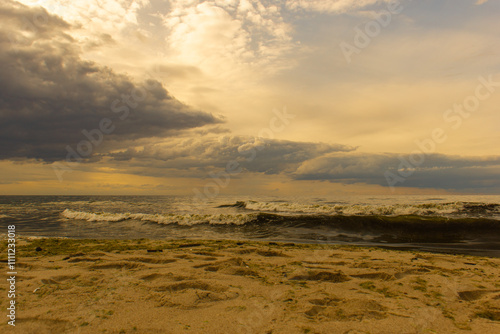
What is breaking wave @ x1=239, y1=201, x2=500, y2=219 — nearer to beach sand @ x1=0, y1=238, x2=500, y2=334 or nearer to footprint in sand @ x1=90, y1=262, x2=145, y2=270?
beach sand @ x1=0, y1=238, x2=500, y2=334

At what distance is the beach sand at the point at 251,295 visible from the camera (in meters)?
3.30

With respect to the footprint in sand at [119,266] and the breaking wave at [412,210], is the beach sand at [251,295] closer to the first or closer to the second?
the footprint in sand at [119,266]

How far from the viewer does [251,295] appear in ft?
14.3

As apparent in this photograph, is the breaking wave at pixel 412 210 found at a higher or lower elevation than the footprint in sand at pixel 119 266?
lower

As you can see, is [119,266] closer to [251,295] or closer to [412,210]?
[251,295]

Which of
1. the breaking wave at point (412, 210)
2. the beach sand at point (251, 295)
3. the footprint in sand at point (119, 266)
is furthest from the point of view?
the breaking wave at point (412, 210)

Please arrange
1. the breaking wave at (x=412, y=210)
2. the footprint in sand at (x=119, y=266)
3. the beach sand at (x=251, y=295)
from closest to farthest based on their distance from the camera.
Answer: the beach sand at (x=251, y=295) → the footprint in sand at (x=119, y=266) → the breaking wave at (x=412, y=210)

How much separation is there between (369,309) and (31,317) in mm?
4316

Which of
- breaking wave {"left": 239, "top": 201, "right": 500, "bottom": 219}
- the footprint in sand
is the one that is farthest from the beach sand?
breaking wave {"left": 239, "top": 201, "right": 500, "bottom": 219}

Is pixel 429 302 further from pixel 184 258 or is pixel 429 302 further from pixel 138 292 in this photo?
pixel 184 258

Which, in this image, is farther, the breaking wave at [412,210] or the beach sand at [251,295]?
the breaking wave at [412,210]

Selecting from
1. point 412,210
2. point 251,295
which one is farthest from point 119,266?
point 412,210

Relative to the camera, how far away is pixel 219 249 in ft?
27.7

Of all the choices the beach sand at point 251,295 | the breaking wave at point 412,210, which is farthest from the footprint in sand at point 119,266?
the breaking wave at point 412,210
